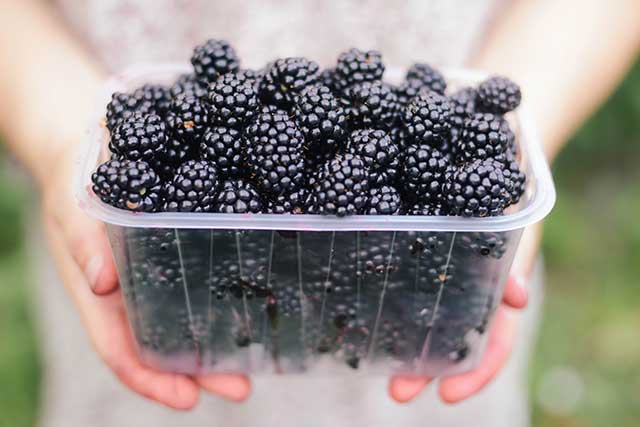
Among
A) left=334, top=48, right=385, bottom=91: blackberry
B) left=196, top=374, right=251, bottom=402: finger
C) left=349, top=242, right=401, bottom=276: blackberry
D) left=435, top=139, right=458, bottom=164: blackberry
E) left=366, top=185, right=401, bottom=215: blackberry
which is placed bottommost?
left=196, top=374, right=251, bottom=402: finger

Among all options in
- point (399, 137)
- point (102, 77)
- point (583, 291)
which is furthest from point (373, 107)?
point (583, 291)

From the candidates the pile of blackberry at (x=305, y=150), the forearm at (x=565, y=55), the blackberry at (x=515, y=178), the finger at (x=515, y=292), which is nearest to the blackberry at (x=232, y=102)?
the pile of blackberry at (x=305, y=150)

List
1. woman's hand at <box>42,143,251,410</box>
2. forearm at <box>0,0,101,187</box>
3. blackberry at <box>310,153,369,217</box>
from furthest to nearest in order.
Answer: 1. forearm at <box>0,0,101,187</box>
2. woman's hand at <box>42,143,251,410</box>
3. blackberry at <box>310,153,369,217</box>

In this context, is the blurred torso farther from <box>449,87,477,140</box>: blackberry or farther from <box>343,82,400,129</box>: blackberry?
<box>343,82,400,129</box>: blackberry

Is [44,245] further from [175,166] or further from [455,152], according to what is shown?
[455,152]

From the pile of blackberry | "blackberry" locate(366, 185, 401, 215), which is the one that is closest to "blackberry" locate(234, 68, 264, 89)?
the pile of blackberry

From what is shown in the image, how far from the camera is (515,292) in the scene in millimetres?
1021

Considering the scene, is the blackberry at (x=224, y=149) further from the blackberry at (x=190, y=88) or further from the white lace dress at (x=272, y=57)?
the white lace dress at (x=272, y=57)

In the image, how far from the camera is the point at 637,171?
8.90ft

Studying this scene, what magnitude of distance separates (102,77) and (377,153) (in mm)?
730

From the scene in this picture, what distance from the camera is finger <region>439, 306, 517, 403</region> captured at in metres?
1.09

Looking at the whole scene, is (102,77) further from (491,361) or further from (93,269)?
(491,361)

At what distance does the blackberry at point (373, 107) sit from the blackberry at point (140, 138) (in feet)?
0.83

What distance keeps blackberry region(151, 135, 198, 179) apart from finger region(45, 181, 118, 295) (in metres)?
0.16
